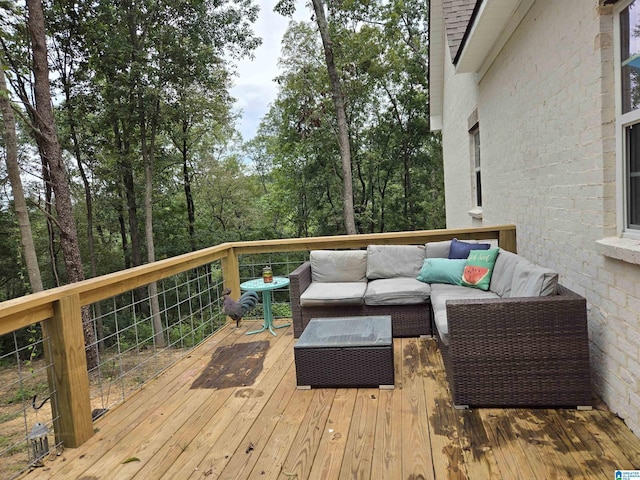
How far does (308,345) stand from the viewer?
2891 millimetres

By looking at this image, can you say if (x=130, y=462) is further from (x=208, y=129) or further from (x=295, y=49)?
(x=295, y=49)

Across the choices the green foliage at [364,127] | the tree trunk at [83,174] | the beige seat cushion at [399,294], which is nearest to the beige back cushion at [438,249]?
the beige seat cushion at [399,294]

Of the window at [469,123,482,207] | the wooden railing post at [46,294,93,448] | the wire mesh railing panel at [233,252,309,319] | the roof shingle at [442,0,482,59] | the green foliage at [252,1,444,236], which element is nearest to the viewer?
the wooden railing post at [46,294,93,448]

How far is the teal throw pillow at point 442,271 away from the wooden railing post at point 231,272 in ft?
6.80

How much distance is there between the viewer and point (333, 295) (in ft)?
13.0

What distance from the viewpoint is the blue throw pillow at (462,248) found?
3935 millimetres

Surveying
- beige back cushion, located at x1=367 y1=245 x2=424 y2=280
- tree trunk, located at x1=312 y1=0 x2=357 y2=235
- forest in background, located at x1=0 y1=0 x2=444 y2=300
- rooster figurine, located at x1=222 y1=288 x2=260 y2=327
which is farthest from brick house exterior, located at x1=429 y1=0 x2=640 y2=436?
forest in background, located at x1=0 y1=0 x2=444 y2=300

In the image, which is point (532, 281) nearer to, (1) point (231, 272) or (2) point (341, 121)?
(1) point (231, 272)

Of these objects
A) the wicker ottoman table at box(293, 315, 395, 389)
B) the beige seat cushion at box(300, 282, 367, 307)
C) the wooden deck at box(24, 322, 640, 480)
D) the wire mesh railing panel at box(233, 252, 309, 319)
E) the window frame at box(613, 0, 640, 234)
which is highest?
the window frame at box(613, 0, 640, 234)

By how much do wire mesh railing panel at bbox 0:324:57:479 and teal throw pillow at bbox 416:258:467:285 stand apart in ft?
10.0

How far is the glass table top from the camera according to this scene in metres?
2.87

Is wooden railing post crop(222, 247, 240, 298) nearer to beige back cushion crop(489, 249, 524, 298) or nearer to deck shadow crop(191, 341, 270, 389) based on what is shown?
deck shadow crop(191, 341, 270, 389)

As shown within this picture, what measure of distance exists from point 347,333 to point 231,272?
86.1 inches

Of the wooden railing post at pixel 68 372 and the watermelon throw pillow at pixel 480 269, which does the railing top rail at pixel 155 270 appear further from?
the watermelon throw pillow at pixel 480 269
